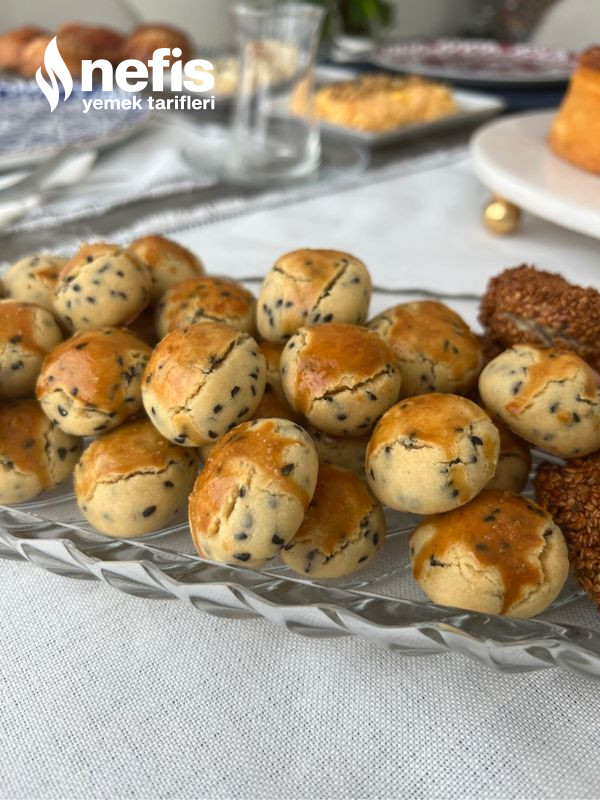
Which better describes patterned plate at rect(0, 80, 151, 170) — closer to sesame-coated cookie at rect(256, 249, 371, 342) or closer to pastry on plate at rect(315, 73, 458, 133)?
pastry on plate at rect(315, 73, 458, 133)

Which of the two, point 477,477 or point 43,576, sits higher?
point 477,477

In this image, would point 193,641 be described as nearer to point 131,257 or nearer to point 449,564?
point 449,564

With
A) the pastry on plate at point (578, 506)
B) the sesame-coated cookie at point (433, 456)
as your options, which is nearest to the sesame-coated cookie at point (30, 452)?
the sesame-coated cookie at point (433, 456)

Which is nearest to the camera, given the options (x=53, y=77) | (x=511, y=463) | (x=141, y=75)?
(x=511, y=463)

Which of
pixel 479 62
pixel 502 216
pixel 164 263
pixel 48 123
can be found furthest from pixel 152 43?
pixel 164 263

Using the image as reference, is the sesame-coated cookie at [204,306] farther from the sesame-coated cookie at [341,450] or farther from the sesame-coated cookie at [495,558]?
the sesame-coated cookie at [495,558]

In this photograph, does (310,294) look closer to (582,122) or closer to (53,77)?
(582,122)

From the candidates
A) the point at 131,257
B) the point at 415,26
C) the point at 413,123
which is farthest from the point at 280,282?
the point at 415,26
